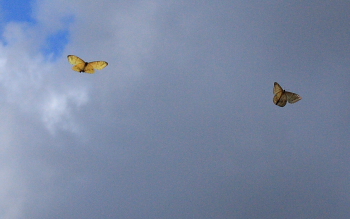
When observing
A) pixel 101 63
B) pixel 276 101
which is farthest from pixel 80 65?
pixel 276 101

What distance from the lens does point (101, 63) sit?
45.2 metres

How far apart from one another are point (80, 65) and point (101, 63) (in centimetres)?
306

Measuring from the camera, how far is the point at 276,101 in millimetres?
50719

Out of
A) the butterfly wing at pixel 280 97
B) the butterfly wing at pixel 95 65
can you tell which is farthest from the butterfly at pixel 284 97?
the butterfly wing at pixel 95 65

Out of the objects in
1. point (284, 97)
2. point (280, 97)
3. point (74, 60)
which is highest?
point (74, 60)

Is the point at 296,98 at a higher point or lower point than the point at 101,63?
A: lower

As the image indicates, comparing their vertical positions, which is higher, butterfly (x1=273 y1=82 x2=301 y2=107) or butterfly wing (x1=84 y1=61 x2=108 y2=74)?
butterfly wing (x1=84 y1=61 x2=108 y2=74)

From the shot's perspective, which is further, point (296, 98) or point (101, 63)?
point (296, 98)

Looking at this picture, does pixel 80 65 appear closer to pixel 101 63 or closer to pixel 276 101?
pixel 101 63

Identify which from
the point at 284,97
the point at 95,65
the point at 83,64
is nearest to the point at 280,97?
the point at 284,97

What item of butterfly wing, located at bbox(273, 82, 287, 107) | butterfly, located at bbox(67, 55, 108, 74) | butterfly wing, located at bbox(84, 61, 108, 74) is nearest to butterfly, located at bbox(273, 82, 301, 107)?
butterfly wing, located at bbox(273, 82, 287, 107)

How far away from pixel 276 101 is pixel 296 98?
126 inches

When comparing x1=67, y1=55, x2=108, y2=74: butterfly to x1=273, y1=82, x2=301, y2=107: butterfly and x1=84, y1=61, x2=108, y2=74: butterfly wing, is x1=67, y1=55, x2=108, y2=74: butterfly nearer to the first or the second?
x1=84, y1=61, x2=108, y2=74: butterfly wing

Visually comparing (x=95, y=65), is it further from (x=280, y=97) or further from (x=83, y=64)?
(x=280, y=97)
